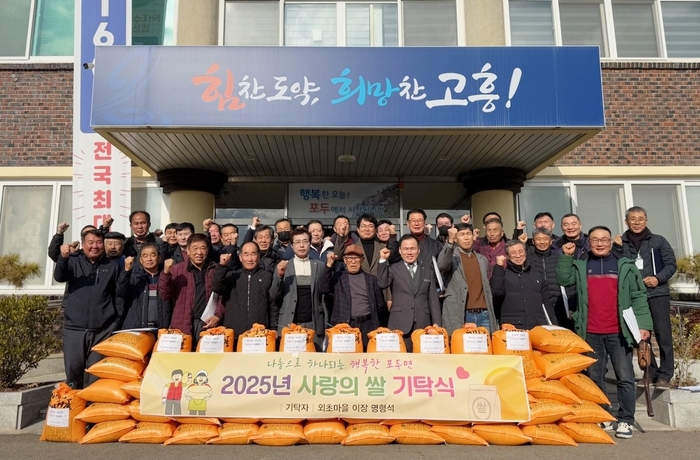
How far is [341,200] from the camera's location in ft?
29.9

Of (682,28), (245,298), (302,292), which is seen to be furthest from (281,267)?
(682,28)

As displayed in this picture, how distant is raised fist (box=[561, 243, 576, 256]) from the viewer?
5.37 m

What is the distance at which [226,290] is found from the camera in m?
4.87

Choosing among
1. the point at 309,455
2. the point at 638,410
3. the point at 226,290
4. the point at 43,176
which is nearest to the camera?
the point at 309,455

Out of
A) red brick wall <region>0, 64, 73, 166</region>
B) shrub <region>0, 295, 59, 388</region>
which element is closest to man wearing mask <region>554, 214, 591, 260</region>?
shrub <region>0, 295, 59, 388</region>

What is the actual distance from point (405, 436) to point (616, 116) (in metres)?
7.77

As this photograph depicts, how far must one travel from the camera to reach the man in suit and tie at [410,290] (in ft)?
15.8

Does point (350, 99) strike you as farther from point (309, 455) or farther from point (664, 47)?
point (664, 47)

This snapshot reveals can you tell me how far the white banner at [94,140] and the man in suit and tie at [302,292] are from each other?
4340mm

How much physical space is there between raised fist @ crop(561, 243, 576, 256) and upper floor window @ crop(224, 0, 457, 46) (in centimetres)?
577

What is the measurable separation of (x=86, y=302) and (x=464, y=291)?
12.7 ft

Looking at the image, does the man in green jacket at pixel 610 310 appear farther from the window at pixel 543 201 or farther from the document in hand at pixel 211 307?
the window at pixel 543 201

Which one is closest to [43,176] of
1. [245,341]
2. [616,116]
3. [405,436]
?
[245,341]

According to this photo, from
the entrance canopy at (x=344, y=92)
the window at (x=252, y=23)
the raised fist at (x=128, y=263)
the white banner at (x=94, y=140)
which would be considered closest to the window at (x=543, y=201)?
the entrance canopy at (x=344, y=92)
